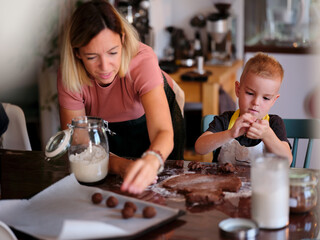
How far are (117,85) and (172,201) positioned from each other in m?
0.62

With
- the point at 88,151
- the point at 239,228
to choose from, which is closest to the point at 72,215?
the point at 88,151

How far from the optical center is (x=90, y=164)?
147 cm

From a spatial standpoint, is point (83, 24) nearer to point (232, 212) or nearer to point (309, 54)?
point (232, 212)

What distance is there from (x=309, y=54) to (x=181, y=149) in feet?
8.09

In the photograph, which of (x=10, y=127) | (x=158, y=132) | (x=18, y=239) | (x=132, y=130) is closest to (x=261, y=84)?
(x=158, y=132)

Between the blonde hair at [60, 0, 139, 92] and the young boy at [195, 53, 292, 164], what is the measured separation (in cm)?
42

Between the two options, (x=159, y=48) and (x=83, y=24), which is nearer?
(x=83, y=24)

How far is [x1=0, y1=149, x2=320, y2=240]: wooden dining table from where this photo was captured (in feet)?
3.75

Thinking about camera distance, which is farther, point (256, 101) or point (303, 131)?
point (303, 131)

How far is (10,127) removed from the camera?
219cm

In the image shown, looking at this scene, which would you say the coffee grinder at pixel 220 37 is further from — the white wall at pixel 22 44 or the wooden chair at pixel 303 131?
the wooden chair at pixel 303 131

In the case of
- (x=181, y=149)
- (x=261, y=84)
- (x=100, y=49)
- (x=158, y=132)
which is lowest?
(x=181, y=149)

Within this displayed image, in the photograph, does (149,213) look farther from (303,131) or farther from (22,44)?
(22,44)

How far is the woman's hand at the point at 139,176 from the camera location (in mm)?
1229
